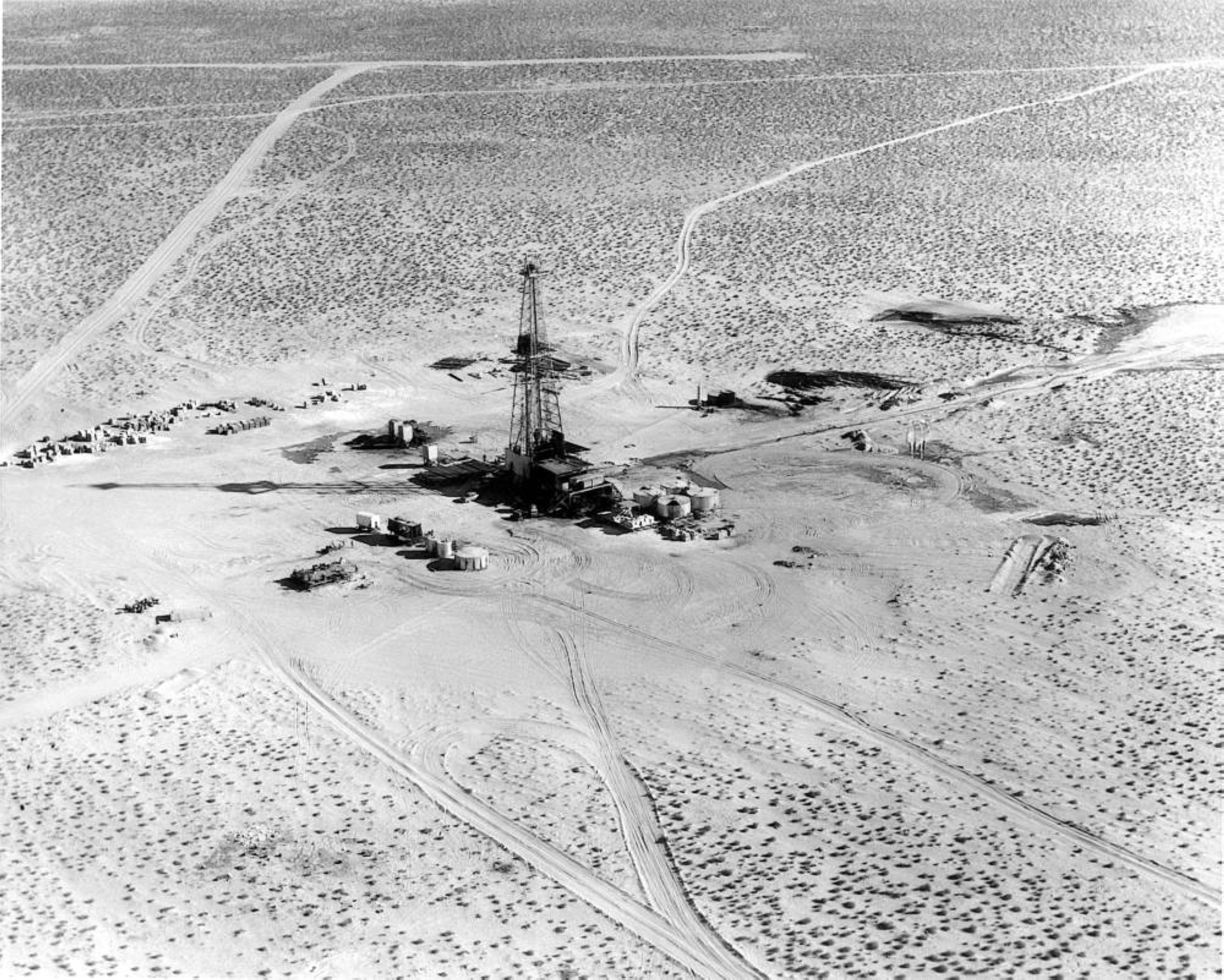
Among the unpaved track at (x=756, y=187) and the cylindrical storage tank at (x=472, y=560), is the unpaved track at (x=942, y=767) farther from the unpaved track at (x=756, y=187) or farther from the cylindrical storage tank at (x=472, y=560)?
the unpaved track at (x=756, y=187)

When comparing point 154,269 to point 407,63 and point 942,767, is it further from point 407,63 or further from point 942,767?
point 942,767

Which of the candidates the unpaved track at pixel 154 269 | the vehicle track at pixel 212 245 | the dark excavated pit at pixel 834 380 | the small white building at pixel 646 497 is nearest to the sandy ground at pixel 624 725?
the small white building at pixel 646 497

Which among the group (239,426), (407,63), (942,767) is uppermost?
(407,63)

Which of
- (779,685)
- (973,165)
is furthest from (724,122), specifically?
(779,685)

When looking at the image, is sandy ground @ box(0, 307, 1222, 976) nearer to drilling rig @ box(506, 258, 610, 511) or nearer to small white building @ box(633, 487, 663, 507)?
drilling rig @ box(506, 258, 610, 511)

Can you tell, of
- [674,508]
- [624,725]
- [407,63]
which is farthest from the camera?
[407,63]

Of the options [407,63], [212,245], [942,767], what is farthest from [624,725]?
[407,63]

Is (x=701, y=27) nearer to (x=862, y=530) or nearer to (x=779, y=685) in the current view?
(x=862, y=530)

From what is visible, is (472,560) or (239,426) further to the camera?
(239,426)
